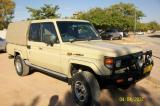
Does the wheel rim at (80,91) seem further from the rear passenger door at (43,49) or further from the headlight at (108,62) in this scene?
the rear passenger door at (43,49)

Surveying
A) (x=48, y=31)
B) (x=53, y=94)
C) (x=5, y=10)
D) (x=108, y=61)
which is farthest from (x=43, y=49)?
(x=5, y=10)

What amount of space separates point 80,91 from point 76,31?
6.20ft

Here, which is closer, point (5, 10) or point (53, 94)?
point (53, 94)

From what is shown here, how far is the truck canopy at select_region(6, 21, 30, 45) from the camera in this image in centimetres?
823

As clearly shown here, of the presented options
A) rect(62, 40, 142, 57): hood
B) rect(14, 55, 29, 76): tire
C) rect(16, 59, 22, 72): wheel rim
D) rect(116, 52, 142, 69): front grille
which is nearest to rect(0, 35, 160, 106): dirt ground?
rect(14, 55, 29, 76): tire

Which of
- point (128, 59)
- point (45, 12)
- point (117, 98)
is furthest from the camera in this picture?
point (45, 12)

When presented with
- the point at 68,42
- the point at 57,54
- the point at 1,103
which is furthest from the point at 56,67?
the point at 1,103

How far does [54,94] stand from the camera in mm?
6559

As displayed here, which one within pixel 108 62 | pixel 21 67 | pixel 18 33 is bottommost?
pixel 21 67

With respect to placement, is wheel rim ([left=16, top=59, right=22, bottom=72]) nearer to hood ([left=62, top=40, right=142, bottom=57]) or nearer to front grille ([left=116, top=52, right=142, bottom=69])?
hood ([left=62, top=40, right=142, bottom=57])

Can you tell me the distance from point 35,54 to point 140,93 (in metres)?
3.48

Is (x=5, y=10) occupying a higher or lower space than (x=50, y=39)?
higher

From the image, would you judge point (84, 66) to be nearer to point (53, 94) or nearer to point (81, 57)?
point (81, 57)

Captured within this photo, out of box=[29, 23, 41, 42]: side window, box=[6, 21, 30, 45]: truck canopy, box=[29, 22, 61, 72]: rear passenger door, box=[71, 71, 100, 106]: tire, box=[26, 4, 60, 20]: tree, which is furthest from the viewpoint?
box=[26, 4, 60, 20]: tree
